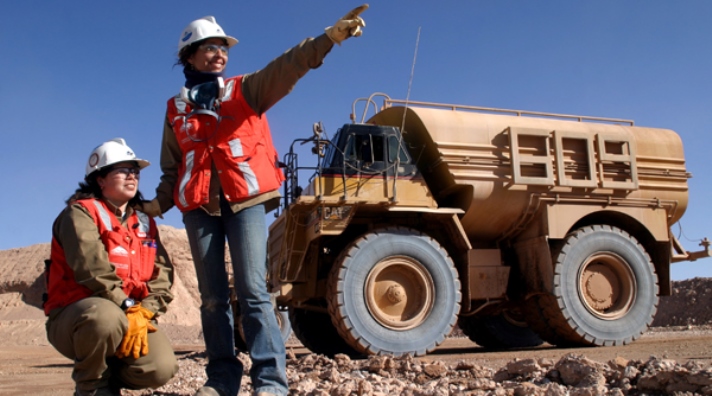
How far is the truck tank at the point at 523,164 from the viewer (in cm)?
850

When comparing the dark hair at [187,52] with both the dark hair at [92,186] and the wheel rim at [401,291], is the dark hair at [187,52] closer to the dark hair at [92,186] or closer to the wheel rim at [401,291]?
the dark hair at [92,186]

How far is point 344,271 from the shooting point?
293 inches

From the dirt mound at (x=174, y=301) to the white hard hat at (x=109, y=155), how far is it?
1855 centimetres

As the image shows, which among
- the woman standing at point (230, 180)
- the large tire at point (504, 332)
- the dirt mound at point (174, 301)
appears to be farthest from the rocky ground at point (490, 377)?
the dirt mound at point (174, 301)

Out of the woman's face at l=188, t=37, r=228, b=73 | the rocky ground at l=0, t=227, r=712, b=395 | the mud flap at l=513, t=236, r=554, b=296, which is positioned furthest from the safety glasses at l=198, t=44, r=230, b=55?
the mud flap at l=513, t=236, r=554, b=296

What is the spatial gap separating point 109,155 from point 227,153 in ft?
2.45

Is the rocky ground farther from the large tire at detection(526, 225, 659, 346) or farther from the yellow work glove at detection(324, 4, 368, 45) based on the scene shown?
the yellow work glove at detection(324, 4, 368, 45)

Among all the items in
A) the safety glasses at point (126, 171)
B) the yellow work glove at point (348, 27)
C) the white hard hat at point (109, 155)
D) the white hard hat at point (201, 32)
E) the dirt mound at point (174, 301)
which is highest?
the white hard hat at point (201, 32)

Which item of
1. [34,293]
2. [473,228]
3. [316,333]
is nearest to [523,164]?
[473,228]

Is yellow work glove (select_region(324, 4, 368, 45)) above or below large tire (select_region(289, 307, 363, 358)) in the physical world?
above

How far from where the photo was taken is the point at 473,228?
8836 mm

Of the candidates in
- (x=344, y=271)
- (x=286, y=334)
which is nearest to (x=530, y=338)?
(x=286, y=334)

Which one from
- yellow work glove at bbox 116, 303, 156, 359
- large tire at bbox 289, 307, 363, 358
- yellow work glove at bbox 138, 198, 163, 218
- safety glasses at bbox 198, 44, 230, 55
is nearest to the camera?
yellow work glove at bbox 116, 303, 156, 359

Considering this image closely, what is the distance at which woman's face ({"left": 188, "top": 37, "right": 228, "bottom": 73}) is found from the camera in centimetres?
370
